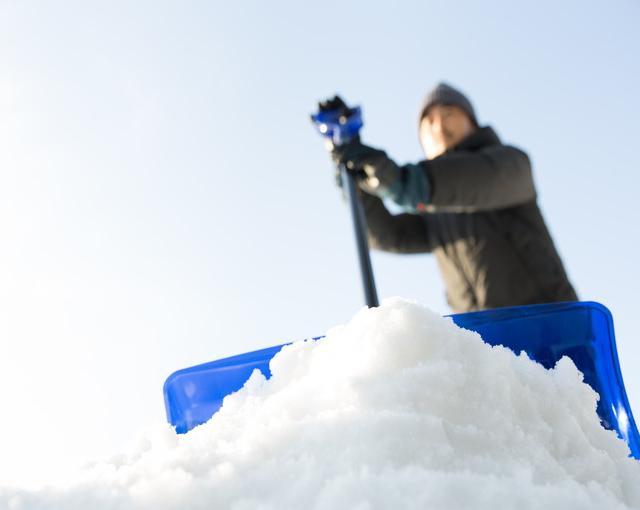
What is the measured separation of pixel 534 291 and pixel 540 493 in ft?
4.88

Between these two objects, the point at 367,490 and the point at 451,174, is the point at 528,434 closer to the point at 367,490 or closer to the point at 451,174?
the point at 367,490

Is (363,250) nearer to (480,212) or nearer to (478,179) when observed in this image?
(478,179)

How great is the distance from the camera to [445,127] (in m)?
2.36

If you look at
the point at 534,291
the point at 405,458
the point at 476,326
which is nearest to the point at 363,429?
the point at 405,458

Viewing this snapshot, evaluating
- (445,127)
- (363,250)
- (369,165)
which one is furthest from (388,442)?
(445,127)

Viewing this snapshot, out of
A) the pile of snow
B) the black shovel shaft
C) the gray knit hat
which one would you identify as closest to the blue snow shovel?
the pile of snow

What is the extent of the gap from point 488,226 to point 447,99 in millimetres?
702

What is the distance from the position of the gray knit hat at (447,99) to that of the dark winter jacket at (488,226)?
325 millimetres

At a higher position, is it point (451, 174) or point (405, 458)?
point (451, 174)

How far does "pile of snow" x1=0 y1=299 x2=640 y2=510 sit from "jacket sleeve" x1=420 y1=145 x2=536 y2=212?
1233 millimetres

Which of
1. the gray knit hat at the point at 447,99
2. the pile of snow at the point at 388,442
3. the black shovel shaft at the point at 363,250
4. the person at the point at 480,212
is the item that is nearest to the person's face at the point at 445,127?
the gray knit hat at the point at 447,99

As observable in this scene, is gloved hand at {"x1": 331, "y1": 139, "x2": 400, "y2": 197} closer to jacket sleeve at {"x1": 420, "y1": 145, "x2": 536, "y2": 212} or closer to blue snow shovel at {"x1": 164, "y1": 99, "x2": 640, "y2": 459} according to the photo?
jacket sleeve at {"x1": 420, "y1": 145, "x2": 536, "y2": 212}

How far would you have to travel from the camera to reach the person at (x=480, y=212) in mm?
1793

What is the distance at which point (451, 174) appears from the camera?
182cm
